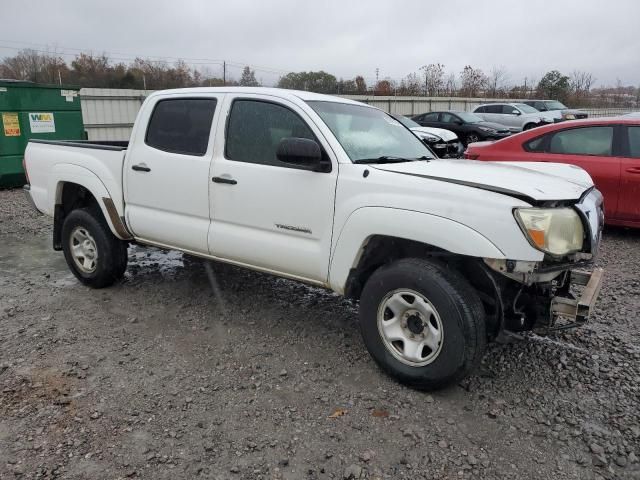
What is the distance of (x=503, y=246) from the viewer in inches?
112

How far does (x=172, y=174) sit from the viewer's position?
4297 millimetres

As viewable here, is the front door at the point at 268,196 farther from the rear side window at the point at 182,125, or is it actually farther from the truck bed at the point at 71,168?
the truck bed at the point at 71,168

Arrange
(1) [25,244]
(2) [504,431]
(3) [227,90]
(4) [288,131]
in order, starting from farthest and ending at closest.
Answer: (1) [25,244] < (3) [227,90] < (4) [288,131] < (2) [504,431]

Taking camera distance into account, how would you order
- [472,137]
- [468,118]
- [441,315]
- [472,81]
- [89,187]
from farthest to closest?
1. [472,81]
2. [468,118]
3. [472,137]
4. [89,187]
5. [441,315]

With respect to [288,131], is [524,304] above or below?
below

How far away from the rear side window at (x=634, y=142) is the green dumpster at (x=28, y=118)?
34.4 feet

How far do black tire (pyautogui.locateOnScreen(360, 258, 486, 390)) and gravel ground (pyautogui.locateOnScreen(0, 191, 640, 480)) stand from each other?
6.3 inches

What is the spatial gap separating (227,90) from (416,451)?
303 cm

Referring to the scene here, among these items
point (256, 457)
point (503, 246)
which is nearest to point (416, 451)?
point (256, 457)

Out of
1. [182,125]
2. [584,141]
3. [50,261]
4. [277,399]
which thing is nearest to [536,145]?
[584,141]

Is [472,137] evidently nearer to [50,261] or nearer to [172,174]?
[50,261]

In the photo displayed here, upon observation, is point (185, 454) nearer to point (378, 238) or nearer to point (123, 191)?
point (378, 238)

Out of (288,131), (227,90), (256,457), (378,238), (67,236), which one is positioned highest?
(227,90)

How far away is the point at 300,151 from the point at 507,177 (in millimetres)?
1321
